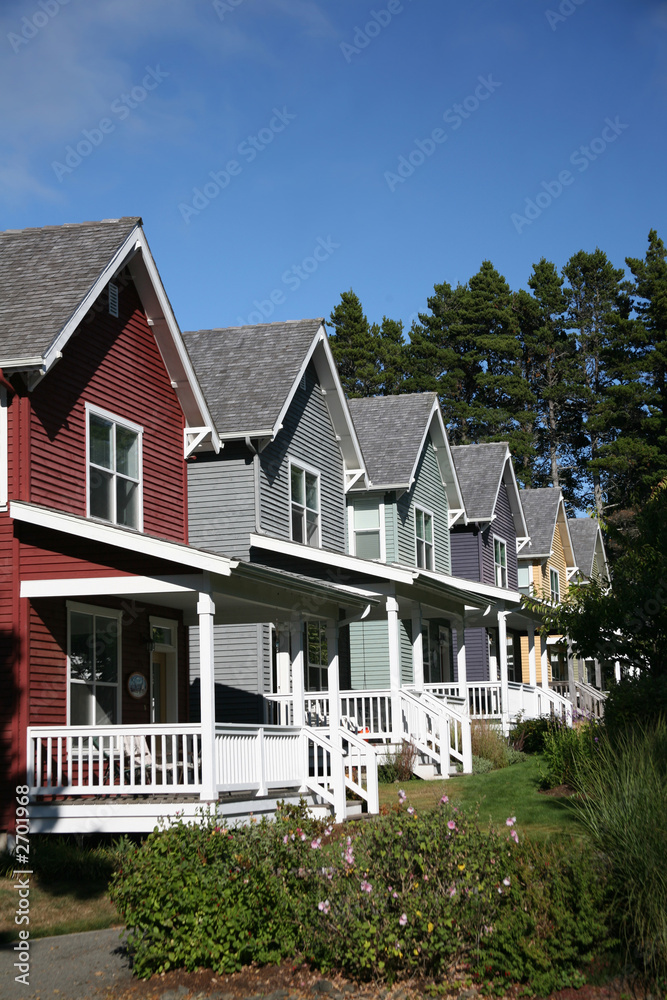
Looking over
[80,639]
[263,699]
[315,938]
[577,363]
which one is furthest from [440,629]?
[577,363]

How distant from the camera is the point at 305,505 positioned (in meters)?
23.8

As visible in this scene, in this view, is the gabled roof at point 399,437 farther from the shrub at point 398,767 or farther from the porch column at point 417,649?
the shrub at point 398,767

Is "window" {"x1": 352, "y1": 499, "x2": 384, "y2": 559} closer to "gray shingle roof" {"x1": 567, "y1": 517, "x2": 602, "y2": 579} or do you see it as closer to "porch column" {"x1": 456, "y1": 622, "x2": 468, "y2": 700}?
"porch column" {"x1": 456, "y1": 622, "x2": 468, "y2": 700}

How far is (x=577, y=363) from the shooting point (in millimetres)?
65312

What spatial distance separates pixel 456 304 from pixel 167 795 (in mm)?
55116

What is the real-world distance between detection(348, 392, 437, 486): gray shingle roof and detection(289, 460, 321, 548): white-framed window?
9.39 ft

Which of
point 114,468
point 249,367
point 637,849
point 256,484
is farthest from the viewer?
point 249,367

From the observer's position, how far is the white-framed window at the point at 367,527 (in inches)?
1075

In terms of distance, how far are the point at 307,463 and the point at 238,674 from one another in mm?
5089

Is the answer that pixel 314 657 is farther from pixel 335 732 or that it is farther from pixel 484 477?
pixel 484 477

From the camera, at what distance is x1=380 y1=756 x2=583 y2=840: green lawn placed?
14.5 m

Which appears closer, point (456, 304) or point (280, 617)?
point (280, 617)

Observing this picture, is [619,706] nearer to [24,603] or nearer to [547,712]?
[24,603]

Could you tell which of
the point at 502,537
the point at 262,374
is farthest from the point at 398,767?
the point at 502,537
